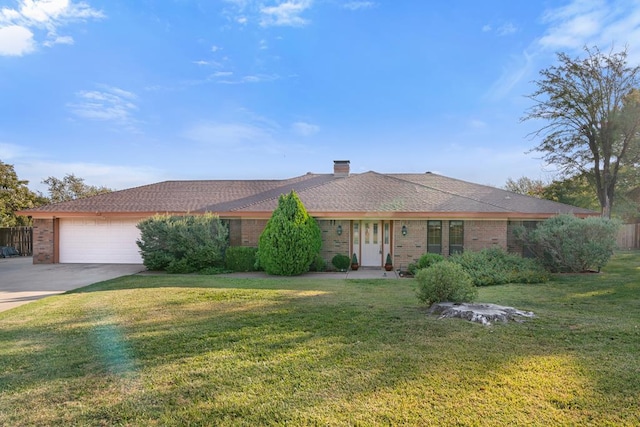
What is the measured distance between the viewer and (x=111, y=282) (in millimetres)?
10430

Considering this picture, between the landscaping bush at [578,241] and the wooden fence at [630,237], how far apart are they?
46.1ft

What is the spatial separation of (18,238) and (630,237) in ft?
121

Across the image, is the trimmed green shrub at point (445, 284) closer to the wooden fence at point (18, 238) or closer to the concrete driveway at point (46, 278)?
the concrete driveway at point (46, 278)

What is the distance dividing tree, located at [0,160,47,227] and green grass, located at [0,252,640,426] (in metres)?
Result: 22.3

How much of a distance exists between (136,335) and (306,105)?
1464 centimetres

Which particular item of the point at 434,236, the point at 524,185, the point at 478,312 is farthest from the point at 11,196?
the point at 524,185

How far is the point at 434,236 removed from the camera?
14.0m

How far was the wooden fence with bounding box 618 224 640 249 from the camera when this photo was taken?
2223 cm

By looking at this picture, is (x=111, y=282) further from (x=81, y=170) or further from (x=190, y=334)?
(x=81, y=170)

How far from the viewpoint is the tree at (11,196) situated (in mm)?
23264

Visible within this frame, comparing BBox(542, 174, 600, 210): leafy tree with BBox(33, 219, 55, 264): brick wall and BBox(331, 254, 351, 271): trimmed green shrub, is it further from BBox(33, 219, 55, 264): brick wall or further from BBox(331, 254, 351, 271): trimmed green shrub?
BBox(33, 219, 55, 264): brick wall

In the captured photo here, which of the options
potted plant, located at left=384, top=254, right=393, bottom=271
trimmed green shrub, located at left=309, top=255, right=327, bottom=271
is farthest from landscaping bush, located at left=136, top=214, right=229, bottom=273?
potted plant, located at left=384, top=254, right=393, bottom=271

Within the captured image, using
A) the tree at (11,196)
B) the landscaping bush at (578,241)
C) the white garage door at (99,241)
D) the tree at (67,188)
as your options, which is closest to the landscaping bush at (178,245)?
the white garage door at (99,241)

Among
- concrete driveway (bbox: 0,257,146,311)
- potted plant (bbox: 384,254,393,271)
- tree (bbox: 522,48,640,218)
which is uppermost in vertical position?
tree (bbox: 522,48,640,218)
